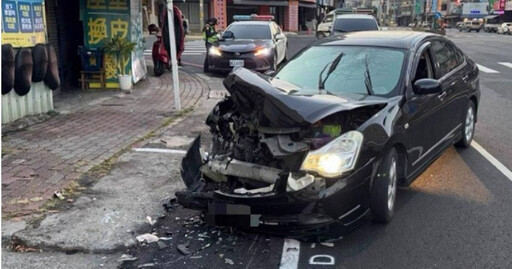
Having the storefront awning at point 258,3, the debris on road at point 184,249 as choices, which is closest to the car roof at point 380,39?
the debris on road at point 184,249

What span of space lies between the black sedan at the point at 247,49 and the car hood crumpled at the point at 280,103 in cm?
990

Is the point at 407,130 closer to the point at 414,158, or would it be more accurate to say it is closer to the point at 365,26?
the point at 414,158

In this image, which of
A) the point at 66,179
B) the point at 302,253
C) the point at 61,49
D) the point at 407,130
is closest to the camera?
the point at 302,253

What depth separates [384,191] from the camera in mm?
4359

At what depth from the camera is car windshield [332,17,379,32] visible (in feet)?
61.5

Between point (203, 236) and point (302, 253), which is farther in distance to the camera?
point (203, 236)

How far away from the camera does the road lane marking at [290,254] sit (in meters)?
3.90

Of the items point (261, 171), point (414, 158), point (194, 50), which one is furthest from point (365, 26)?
point (261, 171)

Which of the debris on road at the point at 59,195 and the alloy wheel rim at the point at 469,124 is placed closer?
the debris on road at the point at 59,195

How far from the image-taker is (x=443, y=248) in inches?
164

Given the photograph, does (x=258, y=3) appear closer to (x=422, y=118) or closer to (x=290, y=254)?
(x=422, y=118)

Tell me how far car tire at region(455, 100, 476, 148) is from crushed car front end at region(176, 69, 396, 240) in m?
2.90

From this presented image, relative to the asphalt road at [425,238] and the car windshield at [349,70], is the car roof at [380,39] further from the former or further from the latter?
the asphalt road at [425,238]

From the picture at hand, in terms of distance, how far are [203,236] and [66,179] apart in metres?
2.19
